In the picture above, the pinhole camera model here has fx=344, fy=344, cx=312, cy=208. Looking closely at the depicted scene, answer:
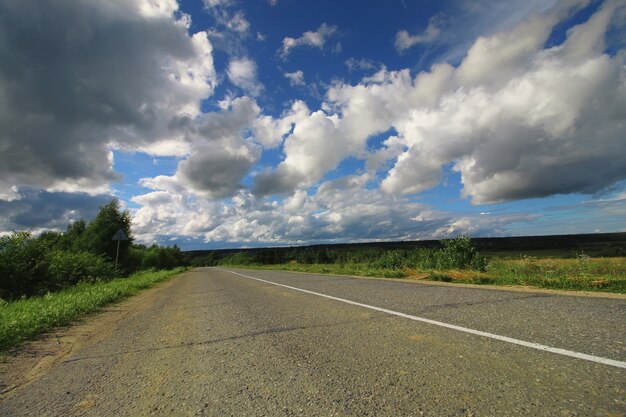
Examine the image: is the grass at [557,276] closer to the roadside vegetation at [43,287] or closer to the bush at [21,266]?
the roadside vegetation at [43,287]

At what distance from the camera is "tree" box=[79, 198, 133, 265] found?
118 ft

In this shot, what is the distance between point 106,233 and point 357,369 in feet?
132

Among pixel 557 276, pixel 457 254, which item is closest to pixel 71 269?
pixel 557 276

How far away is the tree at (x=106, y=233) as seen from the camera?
3599 centimetres

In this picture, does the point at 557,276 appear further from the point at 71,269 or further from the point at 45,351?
the point at 71,269

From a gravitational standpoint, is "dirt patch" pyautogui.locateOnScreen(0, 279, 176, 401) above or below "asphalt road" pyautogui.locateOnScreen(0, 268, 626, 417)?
below

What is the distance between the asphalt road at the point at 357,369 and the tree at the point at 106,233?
35.1 meters

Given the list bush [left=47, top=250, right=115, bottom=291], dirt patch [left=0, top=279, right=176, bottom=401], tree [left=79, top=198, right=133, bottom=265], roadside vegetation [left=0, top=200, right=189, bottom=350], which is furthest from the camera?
tree [left=79, top=198, right=133, bottom=265]

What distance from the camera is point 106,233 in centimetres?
3669

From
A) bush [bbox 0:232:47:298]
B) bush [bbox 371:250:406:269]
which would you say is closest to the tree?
bush [bbox 0:232:47:298]

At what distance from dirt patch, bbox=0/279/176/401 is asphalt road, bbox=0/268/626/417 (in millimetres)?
139

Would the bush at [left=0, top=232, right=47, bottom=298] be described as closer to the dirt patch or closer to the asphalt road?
the dirt patch

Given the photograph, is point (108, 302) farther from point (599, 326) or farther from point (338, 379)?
point (599, 326)

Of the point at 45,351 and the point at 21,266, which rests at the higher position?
the point at 21,266
